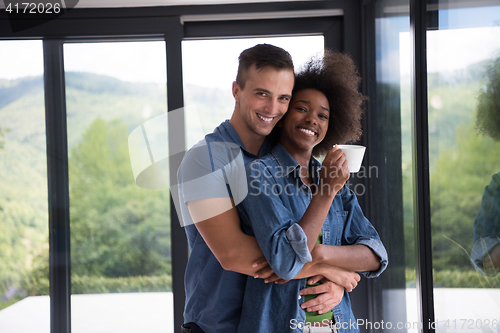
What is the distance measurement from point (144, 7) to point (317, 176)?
1.54 metres

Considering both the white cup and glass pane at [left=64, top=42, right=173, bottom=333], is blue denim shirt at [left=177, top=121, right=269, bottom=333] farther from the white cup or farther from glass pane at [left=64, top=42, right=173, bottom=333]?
glass pane at [left=64, top=42, right=173, bottom=333]

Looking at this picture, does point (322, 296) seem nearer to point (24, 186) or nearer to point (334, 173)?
point (334, 173)

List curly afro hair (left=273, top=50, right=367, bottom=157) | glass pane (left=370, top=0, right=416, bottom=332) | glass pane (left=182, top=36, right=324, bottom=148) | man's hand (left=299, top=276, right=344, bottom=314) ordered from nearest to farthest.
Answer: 1. man's hand (left=299, top=276, right=344, bottom=314)
2. curly afro hair (left=273, top=50, right=367, bottom=157)
3. glass pane (left=370, top=0, right=416, bottom=332)
4. glass pane (left=182, top=36, right=324, bottom=148)

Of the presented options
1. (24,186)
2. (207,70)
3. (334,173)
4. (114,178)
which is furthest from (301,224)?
(24,186)

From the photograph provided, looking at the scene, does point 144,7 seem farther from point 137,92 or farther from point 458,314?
point 458,314

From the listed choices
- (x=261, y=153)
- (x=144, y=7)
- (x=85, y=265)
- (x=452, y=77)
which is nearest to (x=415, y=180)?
(x=452, y=77)

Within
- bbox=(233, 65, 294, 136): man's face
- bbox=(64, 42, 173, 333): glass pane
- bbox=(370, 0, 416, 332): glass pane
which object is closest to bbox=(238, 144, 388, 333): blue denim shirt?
bbox=(233, 65, 294, 136): man's face

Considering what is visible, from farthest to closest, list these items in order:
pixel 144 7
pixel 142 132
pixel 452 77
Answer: pixel 142 132 → pixel 144 7 → pixel 452 77

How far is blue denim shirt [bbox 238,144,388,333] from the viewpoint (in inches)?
37.3

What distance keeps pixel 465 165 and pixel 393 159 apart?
0.61 meters

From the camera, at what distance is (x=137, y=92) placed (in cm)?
217

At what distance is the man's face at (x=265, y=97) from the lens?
43.6 inches

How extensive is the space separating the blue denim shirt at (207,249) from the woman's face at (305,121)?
11cm

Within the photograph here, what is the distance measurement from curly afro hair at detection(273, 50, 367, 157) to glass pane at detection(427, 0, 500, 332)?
0.28 metres
